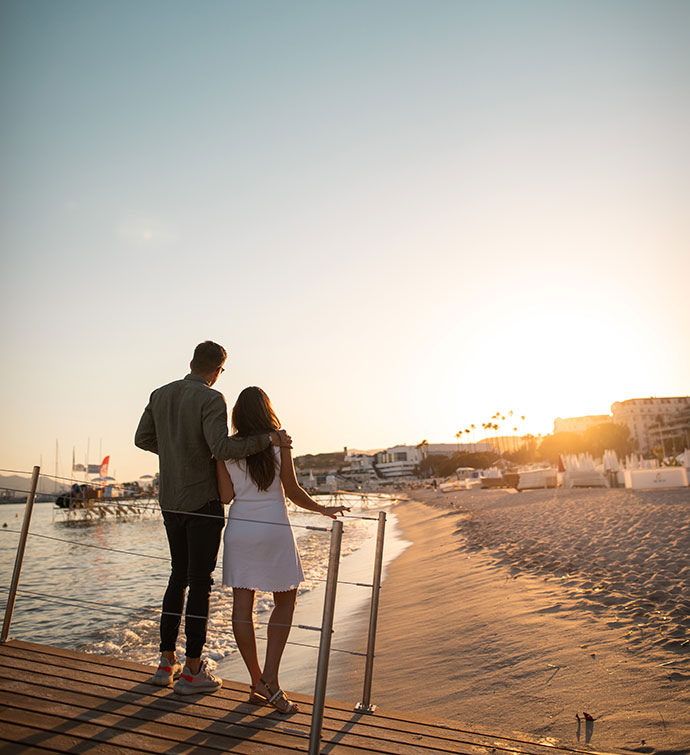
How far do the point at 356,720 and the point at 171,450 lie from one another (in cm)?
173

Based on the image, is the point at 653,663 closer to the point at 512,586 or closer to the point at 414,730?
the point at 414,730

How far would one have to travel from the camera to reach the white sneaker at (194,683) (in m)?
3.00

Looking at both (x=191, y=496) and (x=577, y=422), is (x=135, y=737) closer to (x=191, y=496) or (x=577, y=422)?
(x=191, y=496)

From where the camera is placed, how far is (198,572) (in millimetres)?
3125

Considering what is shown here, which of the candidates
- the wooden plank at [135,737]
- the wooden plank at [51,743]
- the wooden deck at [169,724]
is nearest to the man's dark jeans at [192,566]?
the wooden deck at [169,724]

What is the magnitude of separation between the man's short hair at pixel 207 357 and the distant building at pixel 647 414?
137 m

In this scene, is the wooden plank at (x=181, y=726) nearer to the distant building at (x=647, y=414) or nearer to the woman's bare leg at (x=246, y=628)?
the woman's bare leg at (x=246, y=628)

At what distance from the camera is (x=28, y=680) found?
2.98 m

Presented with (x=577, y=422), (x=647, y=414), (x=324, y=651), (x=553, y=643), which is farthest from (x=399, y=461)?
(x=324, y=651)

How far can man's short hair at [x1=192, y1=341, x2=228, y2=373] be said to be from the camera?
11.1 ft

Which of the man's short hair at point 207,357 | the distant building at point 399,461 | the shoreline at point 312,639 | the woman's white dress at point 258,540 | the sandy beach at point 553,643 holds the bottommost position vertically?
the distant building at point 399,461

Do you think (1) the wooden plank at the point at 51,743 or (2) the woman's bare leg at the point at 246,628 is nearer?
(1) the wooden plank at the point at 51,743

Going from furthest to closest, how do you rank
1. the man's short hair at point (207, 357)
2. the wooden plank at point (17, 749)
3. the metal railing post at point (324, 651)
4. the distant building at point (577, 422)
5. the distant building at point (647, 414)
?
1. the distant building at point (577, 422)
2. the distant building at point (647, 414)
3. the man's short hair at point (207, 357)
4. the metal railing post at point (324, 651)
5. the wooden plank at point (17, 749)

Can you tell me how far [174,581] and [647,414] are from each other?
477 feet
